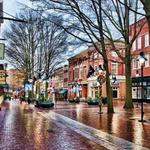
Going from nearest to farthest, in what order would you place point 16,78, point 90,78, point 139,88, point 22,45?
point 22,45, point 139,88, point 16,78, point 90,78

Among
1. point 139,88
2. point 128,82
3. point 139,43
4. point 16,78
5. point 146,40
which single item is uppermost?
point 146,40

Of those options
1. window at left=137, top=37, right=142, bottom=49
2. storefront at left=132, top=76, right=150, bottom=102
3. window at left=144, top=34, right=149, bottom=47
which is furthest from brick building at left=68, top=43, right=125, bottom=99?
window at left=144, top=34, right=149, bottom=47

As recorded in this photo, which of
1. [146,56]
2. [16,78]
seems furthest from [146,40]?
→ [16,78]

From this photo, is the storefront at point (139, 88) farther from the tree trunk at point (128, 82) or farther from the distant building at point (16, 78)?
the tree trunk at point (128, 82)

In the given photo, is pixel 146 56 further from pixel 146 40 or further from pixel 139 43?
pixel 139 43

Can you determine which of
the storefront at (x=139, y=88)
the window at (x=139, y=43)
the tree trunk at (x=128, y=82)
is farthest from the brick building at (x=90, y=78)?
the tree trunk at (x=128, y=82)

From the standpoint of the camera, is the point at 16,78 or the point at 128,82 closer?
the point at 128,82

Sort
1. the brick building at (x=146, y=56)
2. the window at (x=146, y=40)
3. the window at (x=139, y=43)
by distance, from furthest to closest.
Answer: the window at (x=139, y=43) < the window at (x=146, y=40) < the brick building at (x=146, y=56)

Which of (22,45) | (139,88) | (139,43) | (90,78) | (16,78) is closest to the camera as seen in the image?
(22,45)

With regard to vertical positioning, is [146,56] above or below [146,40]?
below

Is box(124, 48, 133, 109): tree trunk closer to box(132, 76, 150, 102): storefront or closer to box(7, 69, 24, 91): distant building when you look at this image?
box(132, 76, 150, 102): storefront

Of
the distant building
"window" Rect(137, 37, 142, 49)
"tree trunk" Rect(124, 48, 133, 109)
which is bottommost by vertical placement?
"tree trunk" Rect(124, 48, 133, 109)

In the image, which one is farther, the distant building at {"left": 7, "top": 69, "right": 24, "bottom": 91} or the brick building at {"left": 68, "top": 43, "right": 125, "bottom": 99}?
the brick building at {"left": 68, "top": 43, "right": 125, "bottom": 99}

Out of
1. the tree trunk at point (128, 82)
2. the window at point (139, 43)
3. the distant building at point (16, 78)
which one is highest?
the window at point (139, 43)
